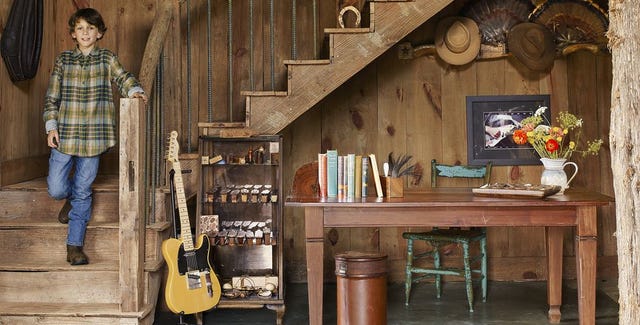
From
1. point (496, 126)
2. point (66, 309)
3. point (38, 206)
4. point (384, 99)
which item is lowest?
point (66, 309)

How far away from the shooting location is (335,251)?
5477 mm

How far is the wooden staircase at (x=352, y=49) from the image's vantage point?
14.7 ft

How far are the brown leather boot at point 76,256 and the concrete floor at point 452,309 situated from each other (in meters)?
0.59

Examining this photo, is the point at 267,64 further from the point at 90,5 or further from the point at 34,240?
the point at 34,240

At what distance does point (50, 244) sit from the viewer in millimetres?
4348

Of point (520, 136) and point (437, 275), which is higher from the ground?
point (520, 136)

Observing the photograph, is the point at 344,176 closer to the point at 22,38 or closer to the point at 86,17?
the point at 86,17

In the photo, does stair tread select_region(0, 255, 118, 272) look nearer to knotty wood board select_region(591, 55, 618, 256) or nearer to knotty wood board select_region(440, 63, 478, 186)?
knotty wood board select_region(440, 63, 478, 186)

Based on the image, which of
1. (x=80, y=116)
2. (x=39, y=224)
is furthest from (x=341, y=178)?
(x=39, y=224)

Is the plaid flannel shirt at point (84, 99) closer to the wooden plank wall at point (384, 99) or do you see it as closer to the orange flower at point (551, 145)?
the wooden plank wall at point (384, 99)

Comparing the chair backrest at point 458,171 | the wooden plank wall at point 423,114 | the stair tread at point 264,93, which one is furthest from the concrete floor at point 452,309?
the stair tread at point 264,93

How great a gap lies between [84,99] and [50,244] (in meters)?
0.89

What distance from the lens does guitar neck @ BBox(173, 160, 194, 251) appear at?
423 cm

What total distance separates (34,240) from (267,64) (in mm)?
2098
